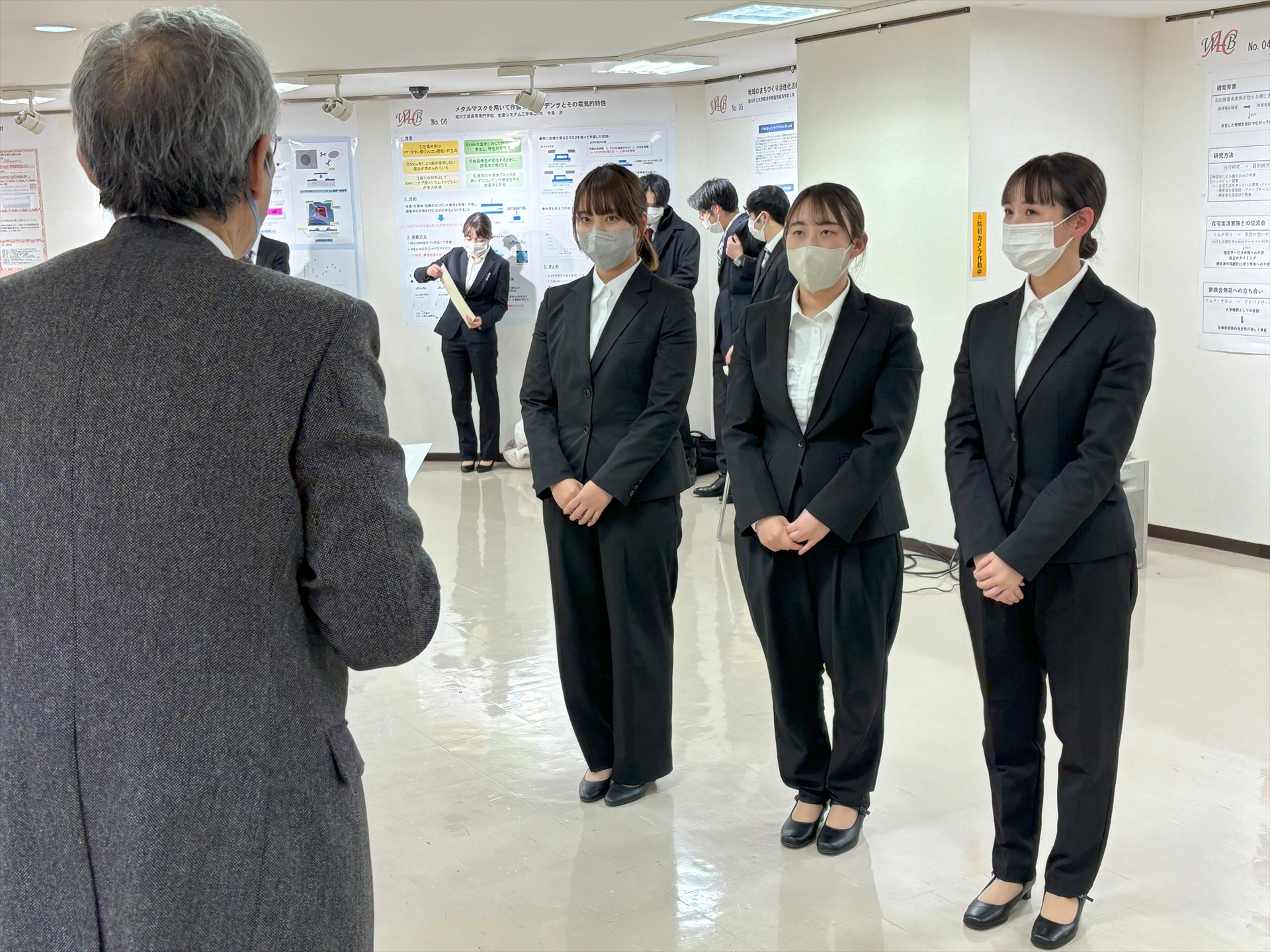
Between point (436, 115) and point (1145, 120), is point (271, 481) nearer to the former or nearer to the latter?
point (1145, 120)

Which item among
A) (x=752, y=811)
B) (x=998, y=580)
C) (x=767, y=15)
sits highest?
(x=767, y=15)

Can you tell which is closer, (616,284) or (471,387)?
(616,284)

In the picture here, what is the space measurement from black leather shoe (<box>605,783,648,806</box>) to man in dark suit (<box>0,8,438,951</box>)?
2203 millimetres

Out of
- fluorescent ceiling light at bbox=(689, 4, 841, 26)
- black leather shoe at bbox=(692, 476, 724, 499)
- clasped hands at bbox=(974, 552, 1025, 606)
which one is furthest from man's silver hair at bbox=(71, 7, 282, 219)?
black leather shoe at bbox=(692, 476, 724, 499)

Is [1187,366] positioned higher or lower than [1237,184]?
lower

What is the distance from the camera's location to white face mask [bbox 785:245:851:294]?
298 cm

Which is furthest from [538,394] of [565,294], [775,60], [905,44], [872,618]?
Answer: [775,60]

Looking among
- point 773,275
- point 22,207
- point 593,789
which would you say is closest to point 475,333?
Answer: point 773,275

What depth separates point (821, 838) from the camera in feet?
10.1

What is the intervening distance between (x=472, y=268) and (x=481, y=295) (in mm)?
198

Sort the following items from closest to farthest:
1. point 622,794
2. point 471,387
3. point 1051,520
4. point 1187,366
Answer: point 1051,520, point 622,794, point 1187,366, point 471,387

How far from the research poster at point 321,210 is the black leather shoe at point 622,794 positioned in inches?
245

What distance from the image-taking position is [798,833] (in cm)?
312

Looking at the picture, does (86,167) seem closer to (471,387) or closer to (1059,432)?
(1059,432)
